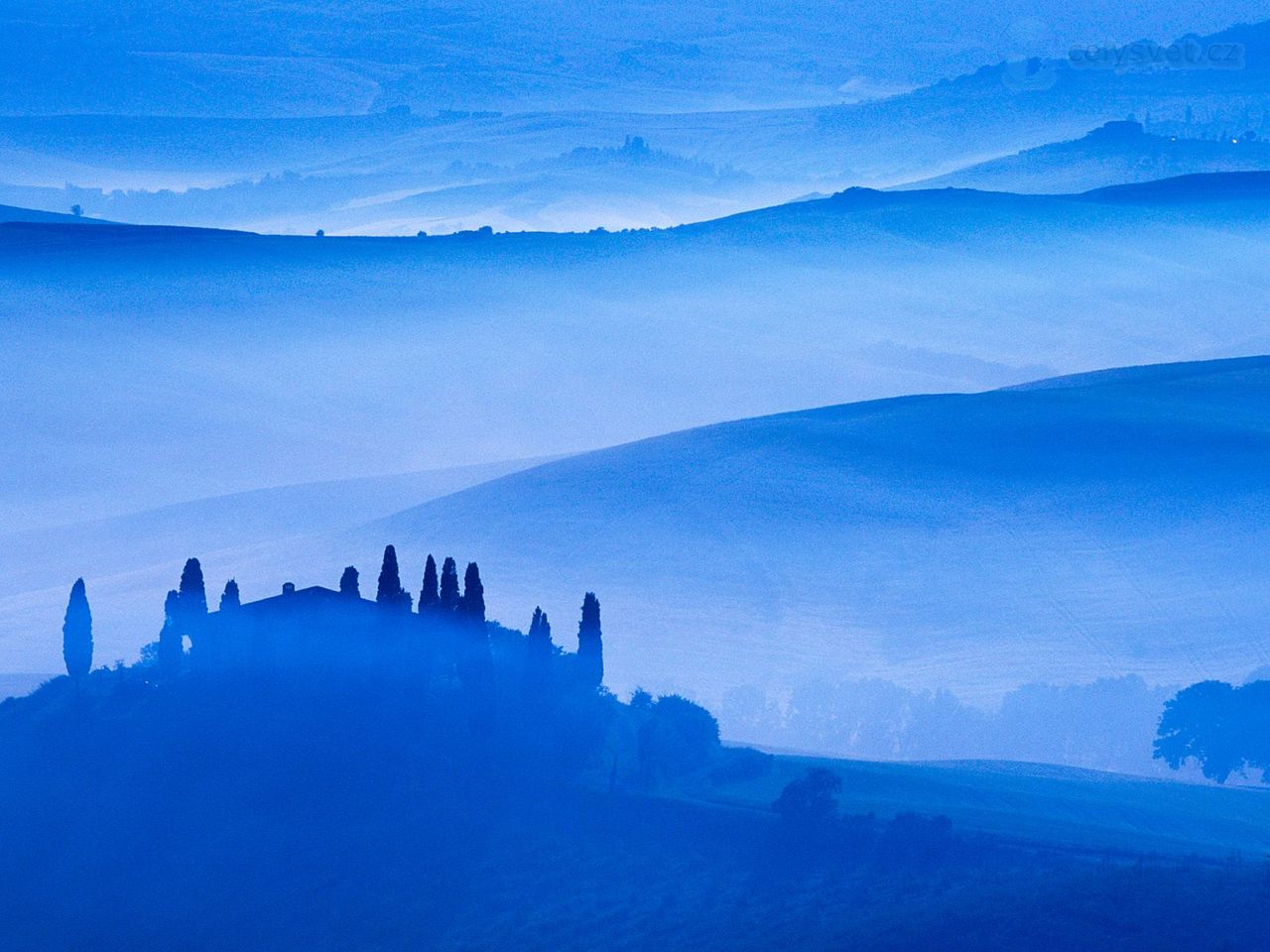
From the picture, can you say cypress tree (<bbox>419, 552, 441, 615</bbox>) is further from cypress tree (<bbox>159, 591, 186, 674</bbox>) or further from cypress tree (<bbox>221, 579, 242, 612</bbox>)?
cypress tree (<bbox>159, 591, 186, 674</bbox>)

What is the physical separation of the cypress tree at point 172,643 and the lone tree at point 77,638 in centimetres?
173

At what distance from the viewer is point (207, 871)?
44688 millimetres

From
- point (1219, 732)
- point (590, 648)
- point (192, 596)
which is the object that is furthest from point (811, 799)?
point (192, 596)

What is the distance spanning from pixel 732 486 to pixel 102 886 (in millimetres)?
56404

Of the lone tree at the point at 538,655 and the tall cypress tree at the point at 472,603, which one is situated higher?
the tall cypress tree at the point at 472,603

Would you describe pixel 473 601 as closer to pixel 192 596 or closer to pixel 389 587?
pixel 389 587

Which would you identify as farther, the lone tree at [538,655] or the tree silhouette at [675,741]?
the lone tree at [538,655]

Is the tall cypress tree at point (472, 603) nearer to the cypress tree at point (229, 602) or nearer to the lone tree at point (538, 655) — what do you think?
the lone tree at point (538, 655)

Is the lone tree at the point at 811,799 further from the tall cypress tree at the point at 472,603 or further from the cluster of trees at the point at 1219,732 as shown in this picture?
the cluster of trees at the point at 1219,732

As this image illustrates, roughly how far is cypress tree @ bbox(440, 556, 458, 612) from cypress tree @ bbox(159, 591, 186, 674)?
6.36m

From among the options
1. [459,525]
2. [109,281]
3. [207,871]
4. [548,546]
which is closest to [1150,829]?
[207,871]

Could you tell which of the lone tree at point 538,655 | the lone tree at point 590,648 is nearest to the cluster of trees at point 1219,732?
the lone tree at point 590,648

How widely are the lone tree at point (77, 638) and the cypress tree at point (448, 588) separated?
8343 millimetres

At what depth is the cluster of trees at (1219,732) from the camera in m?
50.4
